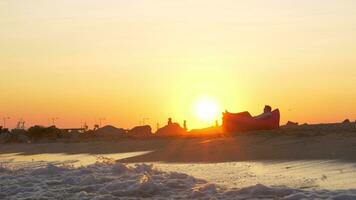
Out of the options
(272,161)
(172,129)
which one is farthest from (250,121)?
(172,129)

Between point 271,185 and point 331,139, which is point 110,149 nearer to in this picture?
point 331,139

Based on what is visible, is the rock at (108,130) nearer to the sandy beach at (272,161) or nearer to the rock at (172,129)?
the rock at (172,129)

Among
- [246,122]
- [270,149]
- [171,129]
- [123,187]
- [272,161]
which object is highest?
[171,129]

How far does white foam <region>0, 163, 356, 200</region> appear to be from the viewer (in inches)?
326

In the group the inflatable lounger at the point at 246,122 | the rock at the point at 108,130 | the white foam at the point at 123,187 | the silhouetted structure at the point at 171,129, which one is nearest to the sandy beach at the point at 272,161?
the white foam at the point at 123,187

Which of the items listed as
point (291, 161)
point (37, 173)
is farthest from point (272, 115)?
point (37, 173)

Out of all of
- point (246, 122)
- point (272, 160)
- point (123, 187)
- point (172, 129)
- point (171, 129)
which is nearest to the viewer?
point (123, 187)

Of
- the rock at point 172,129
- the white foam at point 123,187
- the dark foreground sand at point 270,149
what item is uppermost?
the rock at point 172,129

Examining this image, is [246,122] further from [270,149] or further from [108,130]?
[108,130]

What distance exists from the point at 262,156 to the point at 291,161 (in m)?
2.06

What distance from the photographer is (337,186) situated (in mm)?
8344

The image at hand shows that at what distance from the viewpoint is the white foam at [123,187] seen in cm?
828

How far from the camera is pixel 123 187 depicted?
9867 mm

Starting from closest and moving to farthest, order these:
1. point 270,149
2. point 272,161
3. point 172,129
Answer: point 272,161, point 270,149, point 172,129
